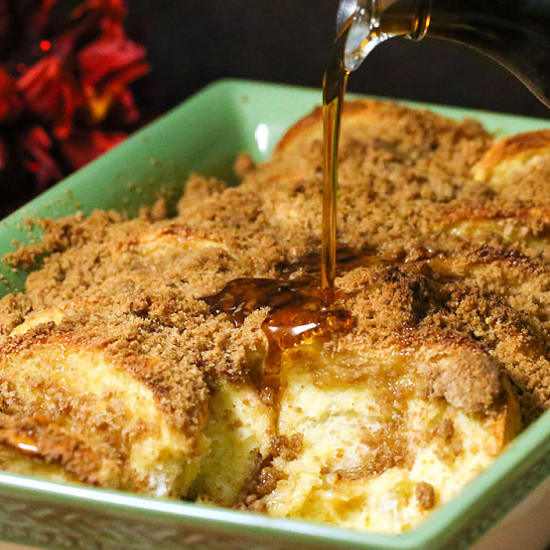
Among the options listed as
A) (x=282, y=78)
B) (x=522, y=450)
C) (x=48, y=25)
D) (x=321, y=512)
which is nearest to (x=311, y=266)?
(x=321, y=512)

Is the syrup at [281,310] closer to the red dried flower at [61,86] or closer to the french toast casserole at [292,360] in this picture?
the french toast casserole at [292,360]

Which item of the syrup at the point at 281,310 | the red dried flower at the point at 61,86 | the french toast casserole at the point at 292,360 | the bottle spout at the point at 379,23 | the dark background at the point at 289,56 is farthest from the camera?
the dark background at the point at 289,56

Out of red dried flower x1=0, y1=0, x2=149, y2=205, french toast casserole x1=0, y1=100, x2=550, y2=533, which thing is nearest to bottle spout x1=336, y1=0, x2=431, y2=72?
french toast casserole x1=0, y1=100, x2=550, y2=533

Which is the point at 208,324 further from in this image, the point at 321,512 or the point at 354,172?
the point at 354,172

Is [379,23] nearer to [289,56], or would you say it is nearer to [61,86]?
[61,86]

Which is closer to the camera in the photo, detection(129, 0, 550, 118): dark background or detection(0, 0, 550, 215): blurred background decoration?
detection(0, 0, 550, 215): blurred background decoration

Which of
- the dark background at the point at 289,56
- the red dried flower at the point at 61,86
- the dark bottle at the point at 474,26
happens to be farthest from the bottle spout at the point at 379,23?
the dark background at the point at 289,56

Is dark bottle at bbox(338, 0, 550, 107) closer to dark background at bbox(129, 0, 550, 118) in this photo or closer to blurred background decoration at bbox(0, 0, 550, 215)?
blurred background decoration at bbox(0, 0, 550, 215)
